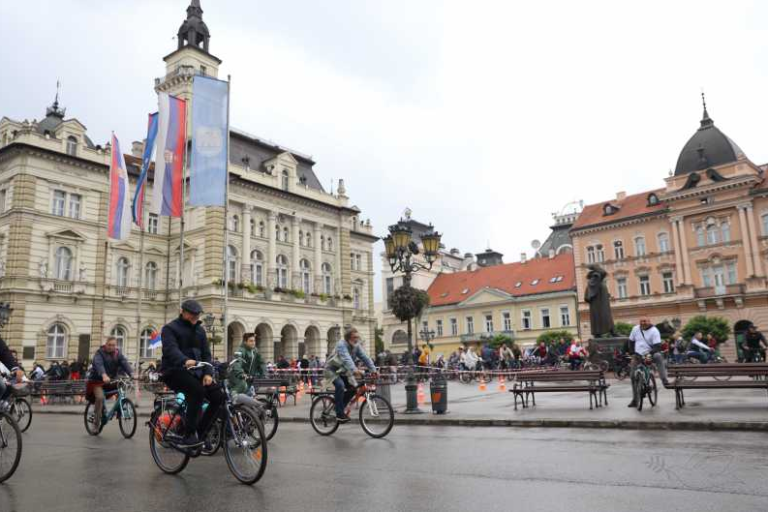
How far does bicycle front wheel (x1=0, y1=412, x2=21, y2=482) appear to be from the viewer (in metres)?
6.96

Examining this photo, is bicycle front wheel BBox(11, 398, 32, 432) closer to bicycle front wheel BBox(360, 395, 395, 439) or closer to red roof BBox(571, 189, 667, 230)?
bicycle front wheel BBox(360, 395, 395, 439)

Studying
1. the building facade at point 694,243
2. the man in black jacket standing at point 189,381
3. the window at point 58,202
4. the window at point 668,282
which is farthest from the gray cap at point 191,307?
the window at point 668,282

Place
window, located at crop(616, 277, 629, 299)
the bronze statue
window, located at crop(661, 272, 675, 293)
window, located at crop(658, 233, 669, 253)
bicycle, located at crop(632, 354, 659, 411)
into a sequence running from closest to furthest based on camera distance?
bicycle, located at crop(632, 354, 659, 411), the bronze statue, window, located at crop(661, 272, 675, 293), window, located at crop(658, 233, 669, 253), window, located at crop(616, 277, 629, 299)

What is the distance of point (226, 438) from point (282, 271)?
42.2m

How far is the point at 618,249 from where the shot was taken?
54.8m

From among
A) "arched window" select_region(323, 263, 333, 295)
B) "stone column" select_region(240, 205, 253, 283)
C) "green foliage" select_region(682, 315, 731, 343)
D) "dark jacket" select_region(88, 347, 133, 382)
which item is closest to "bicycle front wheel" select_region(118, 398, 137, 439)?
"dark jacket" select_region(88, 347, 133, 382)

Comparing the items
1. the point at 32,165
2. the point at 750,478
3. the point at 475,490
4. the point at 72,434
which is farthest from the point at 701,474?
the point at 32,165

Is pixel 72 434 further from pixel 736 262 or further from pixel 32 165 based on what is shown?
pixel 736 262

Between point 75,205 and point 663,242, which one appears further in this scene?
point 663,242

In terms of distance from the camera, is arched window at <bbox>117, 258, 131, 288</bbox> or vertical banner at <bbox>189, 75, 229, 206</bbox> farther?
arched window at <bbox>117, 258, 131, 288</bbox>

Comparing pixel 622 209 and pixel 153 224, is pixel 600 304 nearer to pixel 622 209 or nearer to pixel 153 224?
pixel 153 224

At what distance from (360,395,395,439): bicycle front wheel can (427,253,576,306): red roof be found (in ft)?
171

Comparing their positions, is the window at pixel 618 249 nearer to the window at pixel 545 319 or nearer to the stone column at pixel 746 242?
the stone column at pixel 746 242

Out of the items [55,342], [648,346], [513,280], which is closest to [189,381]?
[648,346]
